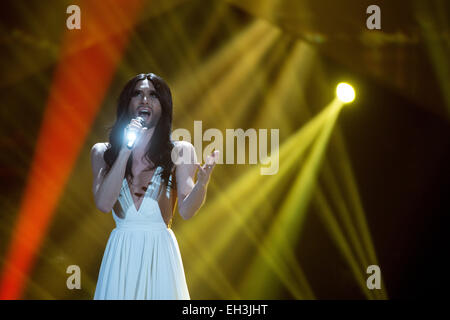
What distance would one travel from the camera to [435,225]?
4.12 metres

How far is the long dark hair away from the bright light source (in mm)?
2509

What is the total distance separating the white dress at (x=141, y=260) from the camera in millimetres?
1801

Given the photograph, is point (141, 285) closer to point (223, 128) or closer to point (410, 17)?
point (223, 128)

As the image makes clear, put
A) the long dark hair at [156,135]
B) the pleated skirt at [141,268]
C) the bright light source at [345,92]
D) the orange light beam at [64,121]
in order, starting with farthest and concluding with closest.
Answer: the bright light source at [345,92] < the orange light beam at [64,121] < the long dark hair at [156,135] < the pleated skirt at [141,268]

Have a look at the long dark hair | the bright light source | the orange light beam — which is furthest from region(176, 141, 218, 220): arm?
the bright light source

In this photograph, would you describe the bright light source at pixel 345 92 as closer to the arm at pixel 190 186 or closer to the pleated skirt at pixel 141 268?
the arm at pixel 190 186

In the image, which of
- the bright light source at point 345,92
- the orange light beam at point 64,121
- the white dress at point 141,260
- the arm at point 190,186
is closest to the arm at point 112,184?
the white dress at point 141,260

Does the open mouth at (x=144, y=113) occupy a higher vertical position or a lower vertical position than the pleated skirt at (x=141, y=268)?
higher

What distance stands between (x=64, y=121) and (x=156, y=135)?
2.25 metres

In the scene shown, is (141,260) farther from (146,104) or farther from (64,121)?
(64,121)

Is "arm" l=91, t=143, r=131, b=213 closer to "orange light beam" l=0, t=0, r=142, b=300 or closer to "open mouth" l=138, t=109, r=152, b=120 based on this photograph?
"open mouth" l=138, t=109, r=152, b=120

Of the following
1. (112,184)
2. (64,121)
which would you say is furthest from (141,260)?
(64,121)

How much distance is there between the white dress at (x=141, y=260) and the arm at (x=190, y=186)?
0.34ft

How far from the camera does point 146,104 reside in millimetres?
2061
